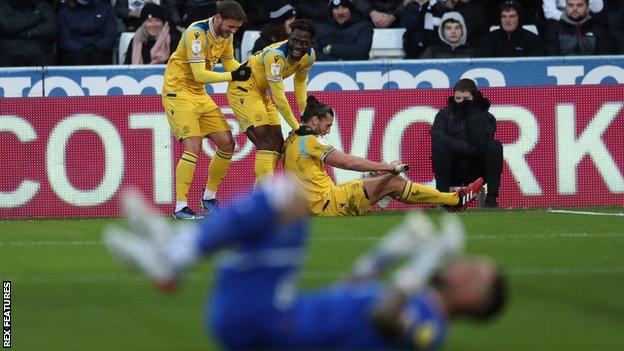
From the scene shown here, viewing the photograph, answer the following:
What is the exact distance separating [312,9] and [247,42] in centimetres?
127

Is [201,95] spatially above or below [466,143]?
above

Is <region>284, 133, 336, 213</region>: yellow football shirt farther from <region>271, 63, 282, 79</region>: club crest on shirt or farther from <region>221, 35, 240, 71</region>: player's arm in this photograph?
<region>221, 35, 240, 71</region>: player's arm

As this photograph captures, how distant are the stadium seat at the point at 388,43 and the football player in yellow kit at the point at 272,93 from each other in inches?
132

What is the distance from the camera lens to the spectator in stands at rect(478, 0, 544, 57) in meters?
19.8

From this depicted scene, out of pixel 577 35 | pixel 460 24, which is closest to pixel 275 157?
pixel 460 24

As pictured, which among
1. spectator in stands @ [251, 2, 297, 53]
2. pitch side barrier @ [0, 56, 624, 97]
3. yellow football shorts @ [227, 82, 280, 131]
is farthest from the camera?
spectator in stands @ [251, 2, 297, 53]

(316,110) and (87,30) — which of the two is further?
(87,30)

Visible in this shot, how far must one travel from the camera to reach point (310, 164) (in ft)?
53.6

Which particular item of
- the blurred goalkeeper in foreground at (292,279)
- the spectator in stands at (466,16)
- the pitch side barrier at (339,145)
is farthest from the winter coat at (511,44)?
the blurred goalkeeper in foreground at (292,279)

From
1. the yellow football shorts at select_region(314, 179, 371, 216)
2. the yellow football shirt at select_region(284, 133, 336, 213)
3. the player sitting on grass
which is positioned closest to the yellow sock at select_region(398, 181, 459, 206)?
the player sitting on grass

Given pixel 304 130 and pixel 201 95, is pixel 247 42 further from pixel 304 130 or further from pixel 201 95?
pixel 304 130

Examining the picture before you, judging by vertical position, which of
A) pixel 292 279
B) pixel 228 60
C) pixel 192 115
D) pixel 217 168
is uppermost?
pixel 292 279

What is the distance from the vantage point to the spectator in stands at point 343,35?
782 inches

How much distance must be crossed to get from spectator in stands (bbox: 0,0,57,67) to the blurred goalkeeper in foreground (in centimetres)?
1424
